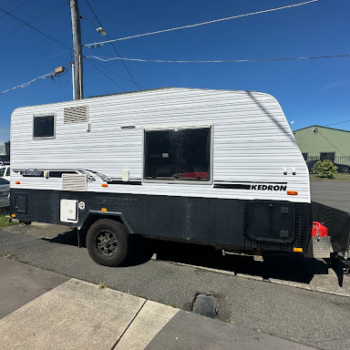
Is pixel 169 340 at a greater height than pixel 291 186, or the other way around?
pixel 291 186

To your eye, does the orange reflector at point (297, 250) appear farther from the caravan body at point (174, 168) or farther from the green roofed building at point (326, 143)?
the green roofed building at point (326, 143)

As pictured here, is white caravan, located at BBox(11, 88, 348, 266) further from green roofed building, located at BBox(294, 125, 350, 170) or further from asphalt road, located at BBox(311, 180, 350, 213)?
green roofed building, located at BBox(294, 125, 350, 170)

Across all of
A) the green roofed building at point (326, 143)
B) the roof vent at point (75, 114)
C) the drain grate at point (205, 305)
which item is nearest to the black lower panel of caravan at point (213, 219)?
the drain grate at point (205, 305)

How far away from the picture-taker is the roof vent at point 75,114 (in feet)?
15.5

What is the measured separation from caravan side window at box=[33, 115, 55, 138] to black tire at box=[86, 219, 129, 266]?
2.05 m

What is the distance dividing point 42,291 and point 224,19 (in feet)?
23.7

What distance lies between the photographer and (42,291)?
3.69m

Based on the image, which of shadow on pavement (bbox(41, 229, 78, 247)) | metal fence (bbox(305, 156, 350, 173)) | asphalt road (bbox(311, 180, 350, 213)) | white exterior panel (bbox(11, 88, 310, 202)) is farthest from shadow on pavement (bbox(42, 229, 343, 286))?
metal fence (bbox(305, 156, 350, 173))

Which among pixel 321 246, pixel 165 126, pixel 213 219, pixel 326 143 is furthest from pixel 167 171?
pixel 326 143

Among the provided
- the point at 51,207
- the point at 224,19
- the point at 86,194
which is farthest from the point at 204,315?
the point at 224,19

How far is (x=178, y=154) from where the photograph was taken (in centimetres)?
411

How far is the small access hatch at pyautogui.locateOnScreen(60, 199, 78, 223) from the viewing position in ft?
15.7

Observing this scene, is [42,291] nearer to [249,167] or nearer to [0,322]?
[0,322]

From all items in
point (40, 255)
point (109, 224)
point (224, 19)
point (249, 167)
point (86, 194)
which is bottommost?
point (40, 255)
